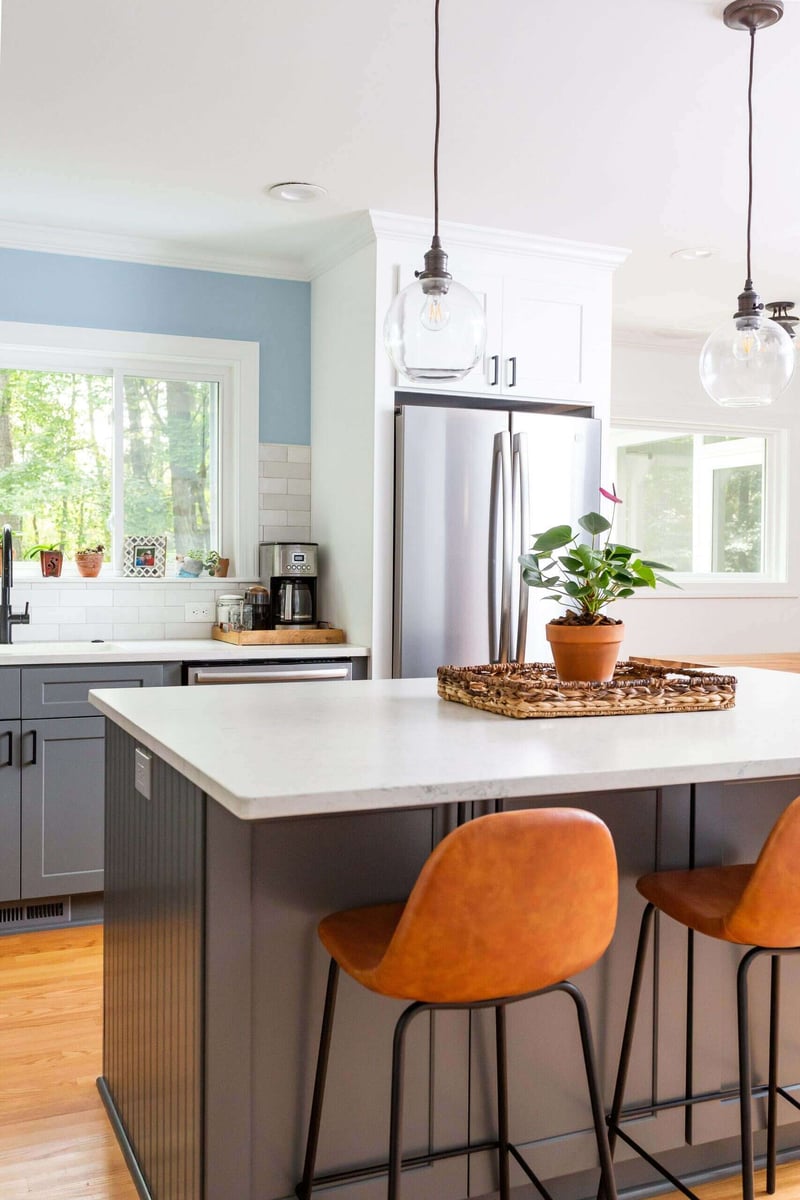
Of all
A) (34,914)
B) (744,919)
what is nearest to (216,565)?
(34,914)

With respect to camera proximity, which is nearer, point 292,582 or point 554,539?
point 554,539

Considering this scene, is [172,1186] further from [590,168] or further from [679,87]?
[590,168]

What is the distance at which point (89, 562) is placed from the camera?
14.1 ft

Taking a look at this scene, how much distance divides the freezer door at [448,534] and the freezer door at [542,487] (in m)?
0.07

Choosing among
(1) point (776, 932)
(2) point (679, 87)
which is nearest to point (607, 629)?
(1) point (776, 932)

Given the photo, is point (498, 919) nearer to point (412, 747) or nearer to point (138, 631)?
point (412, 747)

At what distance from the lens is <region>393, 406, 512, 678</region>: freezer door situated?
3.96m

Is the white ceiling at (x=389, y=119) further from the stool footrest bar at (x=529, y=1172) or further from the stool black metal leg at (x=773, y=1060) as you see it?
the stool footrest bar at (x=529, y=1172)

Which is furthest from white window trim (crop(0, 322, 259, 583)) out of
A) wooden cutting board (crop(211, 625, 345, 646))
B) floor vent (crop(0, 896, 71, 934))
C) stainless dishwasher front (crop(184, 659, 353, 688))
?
floor vent (crop(0, 896, 71, 934))

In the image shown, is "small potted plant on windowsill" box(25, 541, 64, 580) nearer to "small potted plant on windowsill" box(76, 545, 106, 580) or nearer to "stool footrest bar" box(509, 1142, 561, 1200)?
"small potted plant on windowsill" box(76, 545, 106, 580)

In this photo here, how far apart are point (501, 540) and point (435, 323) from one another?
81.3 inches

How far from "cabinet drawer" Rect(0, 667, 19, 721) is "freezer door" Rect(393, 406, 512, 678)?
1.36 meters

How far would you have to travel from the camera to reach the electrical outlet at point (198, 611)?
4453 millimetres

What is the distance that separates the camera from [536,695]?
210cm
